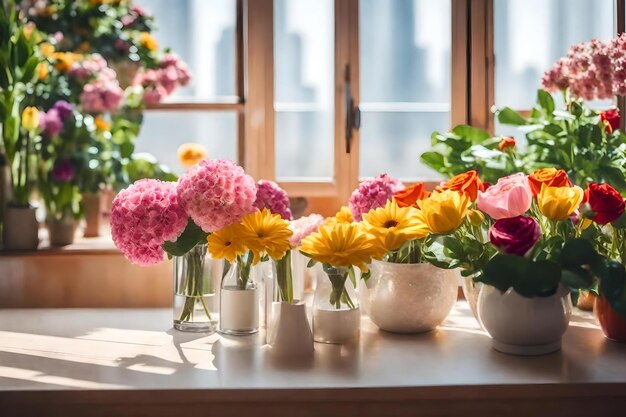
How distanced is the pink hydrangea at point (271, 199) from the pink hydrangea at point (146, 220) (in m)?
0.17

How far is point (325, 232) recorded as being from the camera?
4.61ft

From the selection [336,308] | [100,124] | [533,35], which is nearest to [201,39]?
[100,124]

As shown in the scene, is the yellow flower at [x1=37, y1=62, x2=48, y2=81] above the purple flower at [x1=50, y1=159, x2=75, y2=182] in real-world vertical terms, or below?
above

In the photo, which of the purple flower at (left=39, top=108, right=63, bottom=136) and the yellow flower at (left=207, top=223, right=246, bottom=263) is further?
the purple flower at (left=39, top=108, right=63, bottom=136)

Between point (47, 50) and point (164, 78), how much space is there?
329 millimetres

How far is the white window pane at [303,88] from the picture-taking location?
2133 millimetres

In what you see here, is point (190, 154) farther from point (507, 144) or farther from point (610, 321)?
point (610, 321)

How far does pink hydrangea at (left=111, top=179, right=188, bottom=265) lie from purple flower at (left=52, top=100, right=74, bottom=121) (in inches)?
24.4

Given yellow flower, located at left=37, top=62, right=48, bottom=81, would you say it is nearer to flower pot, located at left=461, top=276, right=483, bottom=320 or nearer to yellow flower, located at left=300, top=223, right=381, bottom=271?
yellow flower, located at left=300, top=223, right=381, bottom=271

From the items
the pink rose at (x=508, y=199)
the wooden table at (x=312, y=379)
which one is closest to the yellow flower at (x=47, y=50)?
the wooden table at (x=312, y=379)

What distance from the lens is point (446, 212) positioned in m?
1.39

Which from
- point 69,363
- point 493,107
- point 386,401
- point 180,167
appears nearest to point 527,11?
point 493,107

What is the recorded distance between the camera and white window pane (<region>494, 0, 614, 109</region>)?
2160mm

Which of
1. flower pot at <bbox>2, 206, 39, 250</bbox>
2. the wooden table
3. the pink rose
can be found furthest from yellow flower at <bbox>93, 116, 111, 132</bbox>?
the pink rose
